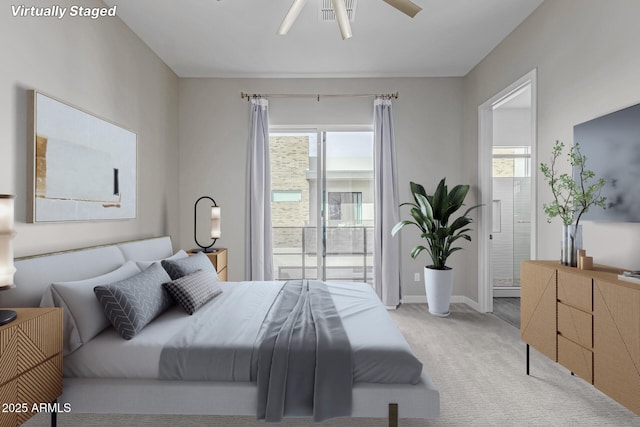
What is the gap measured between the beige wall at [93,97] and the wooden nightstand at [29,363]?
724 mm

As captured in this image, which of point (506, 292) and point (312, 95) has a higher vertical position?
point (312, 95)

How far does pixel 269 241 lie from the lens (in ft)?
13.6

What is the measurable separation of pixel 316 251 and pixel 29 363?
10.5 feet

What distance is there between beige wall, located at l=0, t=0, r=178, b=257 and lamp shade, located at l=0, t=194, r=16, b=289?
19.0 inches

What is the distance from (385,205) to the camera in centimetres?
411

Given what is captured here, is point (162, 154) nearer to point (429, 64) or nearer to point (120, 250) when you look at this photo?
point (120, 250)

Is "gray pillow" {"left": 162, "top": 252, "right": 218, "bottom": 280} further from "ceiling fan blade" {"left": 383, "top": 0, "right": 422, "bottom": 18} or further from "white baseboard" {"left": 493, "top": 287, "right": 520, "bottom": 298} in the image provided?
"white baseboard" {"left": 493, "top": 287, "right": 520, "bottom": 298}

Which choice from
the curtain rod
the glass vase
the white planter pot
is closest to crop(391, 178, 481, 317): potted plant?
the white planter pot

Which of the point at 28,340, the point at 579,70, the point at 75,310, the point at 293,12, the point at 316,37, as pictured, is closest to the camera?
the point at 28,340

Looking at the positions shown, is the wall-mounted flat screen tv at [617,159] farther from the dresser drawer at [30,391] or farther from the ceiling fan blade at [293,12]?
the dresser drawer at [30,391]

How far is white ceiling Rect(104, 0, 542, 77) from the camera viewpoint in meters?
2.81

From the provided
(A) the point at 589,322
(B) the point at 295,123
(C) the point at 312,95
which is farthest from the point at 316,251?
(A) the point at 589,322

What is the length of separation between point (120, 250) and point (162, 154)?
1507 millimetres

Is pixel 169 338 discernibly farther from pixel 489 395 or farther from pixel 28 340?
pixel 489 395
